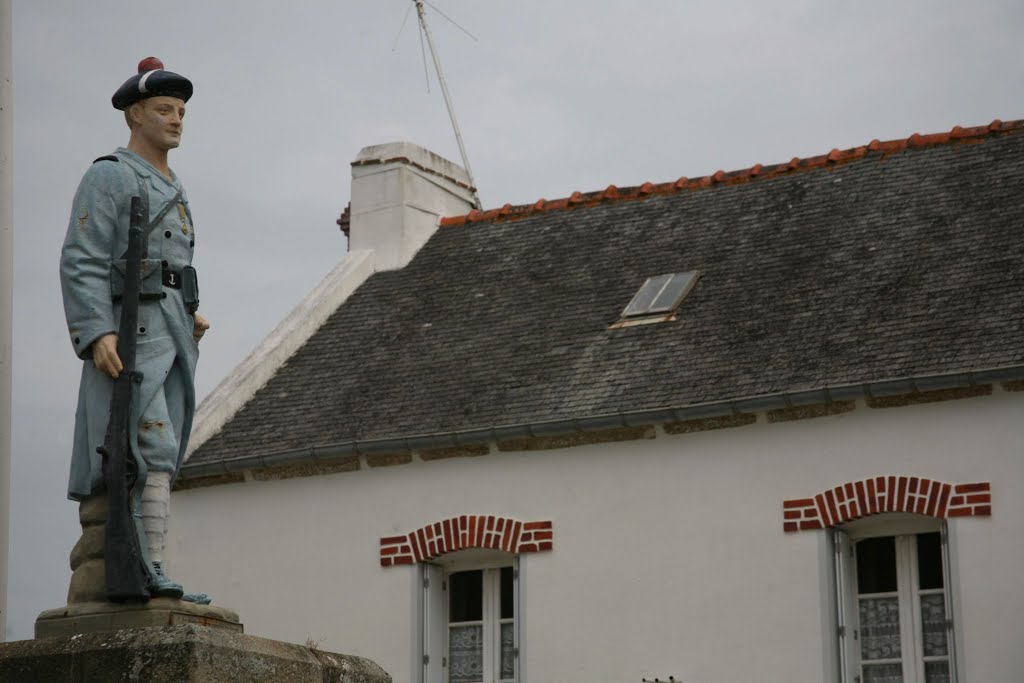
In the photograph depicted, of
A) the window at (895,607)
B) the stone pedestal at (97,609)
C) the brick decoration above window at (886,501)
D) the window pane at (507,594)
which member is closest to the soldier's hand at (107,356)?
the stone pedestal at (97,609)

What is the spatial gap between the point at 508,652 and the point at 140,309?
25.7ft

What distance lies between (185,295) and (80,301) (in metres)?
0.47

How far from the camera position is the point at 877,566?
13.5m

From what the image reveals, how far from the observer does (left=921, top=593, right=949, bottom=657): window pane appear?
42.6 feet

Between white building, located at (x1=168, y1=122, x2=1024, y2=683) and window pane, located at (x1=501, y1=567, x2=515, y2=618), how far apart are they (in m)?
0.02

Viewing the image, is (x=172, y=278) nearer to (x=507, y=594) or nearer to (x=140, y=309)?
(x=140, y=309)

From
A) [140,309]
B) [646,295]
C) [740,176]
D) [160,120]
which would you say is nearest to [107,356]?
[140,309]

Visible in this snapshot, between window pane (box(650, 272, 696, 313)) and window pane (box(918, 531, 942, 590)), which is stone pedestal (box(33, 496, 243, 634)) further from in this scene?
window pane (box(650, 272, 696, 313))

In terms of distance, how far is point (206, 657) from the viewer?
6750 mm

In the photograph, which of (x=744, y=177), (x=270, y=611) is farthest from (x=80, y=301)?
(x=744, y=177)

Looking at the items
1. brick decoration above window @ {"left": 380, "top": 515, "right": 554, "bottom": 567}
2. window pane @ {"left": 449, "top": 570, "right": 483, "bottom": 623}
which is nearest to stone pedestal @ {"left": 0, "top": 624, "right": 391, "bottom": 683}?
brick decoration above window @ {"left": 380, "top": 515, "right": 554, "bottom": 567}

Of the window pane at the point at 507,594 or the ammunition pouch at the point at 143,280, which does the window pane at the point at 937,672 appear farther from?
the ammunition pouch at the point at 143,280

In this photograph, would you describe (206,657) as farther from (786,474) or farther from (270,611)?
(270,611)

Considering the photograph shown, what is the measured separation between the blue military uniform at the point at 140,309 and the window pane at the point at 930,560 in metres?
7.31
